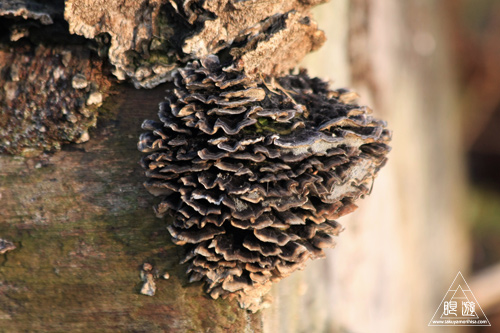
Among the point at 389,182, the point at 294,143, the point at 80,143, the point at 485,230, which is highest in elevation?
the point at 485,230

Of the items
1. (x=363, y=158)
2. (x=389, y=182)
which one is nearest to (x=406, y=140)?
(x=389, y=182)

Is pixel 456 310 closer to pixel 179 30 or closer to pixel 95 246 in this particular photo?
pixel 95 246

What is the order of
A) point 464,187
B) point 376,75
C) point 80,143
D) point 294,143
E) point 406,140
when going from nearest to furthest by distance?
point 294,143 → point 80,143 → point 376,75 → point 406,140 → point 464,187

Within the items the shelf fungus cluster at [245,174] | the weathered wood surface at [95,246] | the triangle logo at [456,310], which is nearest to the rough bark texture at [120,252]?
the weathered wood surface at [95,246]

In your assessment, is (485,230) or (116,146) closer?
(116,146)

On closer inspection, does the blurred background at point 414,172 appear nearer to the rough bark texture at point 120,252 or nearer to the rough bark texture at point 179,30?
the rough bark texture at point 120,252

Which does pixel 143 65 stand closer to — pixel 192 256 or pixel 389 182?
pixel 192 256

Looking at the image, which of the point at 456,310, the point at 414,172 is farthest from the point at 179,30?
the point at 456,310
